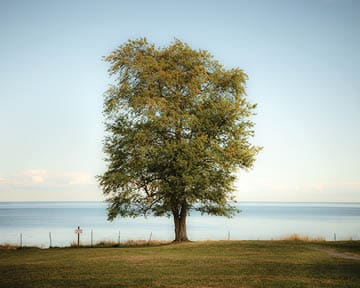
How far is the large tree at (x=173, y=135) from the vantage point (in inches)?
1358

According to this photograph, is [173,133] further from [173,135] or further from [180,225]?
[180,225]

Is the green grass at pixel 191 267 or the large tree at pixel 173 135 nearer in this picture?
the green grass at pixel 191 267

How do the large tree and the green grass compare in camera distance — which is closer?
the green grass

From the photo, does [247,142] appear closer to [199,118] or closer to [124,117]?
[199,118]

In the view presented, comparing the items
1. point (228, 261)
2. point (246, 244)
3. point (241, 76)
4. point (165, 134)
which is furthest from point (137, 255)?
point (241, 76)

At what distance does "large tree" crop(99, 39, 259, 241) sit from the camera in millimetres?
34500

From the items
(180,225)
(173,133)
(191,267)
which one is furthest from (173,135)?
(191,267)

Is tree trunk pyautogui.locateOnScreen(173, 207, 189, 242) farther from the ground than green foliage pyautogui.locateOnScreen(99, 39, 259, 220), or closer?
closer

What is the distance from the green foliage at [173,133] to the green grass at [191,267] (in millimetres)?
4668

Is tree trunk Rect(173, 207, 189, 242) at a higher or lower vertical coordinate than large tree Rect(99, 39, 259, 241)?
lower

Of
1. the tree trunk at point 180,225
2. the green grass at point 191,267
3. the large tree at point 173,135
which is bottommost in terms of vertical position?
the green grass at point 191,267

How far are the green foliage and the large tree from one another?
7cm

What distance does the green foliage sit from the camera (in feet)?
113

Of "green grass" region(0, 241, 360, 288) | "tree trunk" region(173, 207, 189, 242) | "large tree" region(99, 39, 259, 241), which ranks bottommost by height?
Result: "green grass" region(0, 241, 360, 288)
